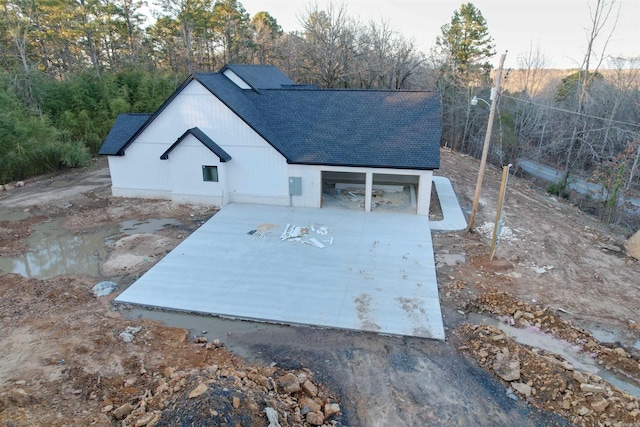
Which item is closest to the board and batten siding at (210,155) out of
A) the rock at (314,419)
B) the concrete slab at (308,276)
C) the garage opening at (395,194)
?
the concrete slab at (308,276)

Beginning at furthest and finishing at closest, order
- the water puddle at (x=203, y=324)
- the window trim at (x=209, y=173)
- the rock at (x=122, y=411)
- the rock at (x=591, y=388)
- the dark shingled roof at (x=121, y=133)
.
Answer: the dark shingled roof at (x=121, y=133) < the window trim at (x=209, y=173) < the water puddle at (x=203, y=324) < the rock at (x=591, y=388) < the rock at (x=122, y=411)

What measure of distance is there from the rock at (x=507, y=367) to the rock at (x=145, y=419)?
18.7 ft

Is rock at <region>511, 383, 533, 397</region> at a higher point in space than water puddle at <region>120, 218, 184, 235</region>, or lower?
lower

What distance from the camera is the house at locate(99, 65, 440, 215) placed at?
47.1ft

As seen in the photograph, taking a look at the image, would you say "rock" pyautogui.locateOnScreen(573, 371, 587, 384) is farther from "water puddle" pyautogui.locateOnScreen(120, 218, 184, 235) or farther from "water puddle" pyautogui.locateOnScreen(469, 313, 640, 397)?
"water puddle" pyautogui.locateOnScreen(120, 218, 184, 235)

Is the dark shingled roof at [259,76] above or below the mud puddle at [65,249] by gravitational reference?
above

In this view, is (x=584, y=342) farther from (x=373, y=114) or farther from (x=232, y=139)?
(x=232, y=139)

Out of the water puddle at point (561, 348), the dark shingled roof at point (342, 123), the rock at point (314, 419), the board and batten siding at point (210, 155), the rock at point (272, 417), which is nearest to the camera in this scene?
the rock at point (272, 417)

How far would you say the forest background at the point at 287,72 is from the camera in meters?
19.9

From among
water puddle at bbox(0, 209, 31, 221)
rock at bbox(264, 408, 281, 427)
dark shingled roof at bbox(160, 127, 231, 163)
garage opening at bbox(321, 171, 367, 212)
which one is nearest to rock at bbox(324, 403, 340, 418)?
rock at bbox(264, 408, 281, 427)

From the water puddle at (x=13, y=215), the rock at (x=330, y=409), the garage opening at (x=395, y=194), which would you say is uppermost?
the garage opening at (x=395, y=194)

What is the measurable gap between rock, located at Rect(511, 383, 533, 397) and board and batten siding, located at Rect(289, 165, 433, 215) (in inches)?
335

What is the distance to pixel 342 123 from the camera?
51.9ft

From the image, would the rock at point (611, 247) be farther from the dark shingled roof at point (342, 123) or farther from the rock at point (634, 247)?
the dark shingled roof at point (342, 123)
